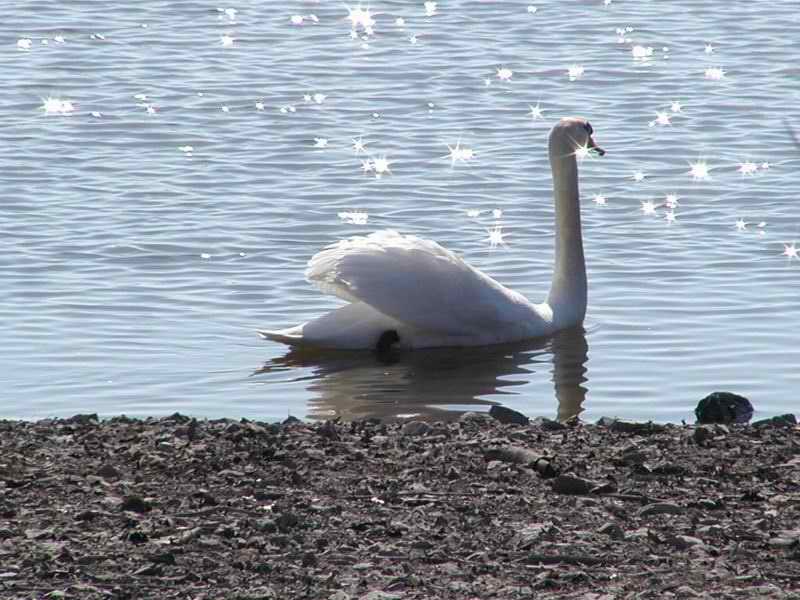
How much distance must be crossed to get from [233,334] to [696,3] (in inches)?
608

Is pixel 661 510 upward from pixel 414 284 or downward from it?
downward

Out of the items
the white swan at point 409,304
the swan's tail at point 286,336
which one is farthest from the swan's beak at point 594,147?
the swan's tail at point 286,336

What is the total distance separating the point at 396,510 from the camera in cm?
686

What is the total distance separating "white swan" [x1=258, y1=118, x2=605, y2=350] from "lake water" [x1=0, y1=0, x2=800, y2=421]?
0.53 ft

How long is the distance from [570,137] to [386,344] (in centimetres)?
204

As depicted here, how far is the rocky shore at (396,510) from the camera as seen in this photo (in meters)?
6.02

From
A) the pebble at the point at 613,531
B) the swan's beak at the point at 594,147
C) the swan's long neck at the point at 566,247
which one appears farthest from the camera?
the swan's beak at the point at 594,147

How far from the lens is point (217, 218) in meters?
14.3

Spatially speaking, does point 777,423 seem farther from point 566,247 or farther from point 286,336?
point 566,247

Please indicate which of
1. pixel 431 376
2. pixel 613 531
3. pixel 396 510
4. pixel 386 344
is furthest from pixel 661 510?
pixel 386 344

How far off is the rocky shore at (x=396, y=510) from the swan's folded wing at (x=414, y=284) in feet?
8.11

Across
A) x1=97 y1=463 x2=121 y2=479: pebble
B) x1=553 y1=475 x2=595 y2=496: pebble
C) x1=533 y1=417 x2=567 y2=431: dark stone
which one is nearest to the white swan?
x1=533 y1=417 x2=567 y2=431: dark stone

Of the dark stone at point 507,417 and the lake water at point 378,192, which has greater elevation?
the lake water at point 378,192

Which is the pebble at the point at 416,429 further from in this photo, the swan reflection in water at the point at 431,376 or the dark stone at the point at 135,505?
the dark stone at the point at 135,505
